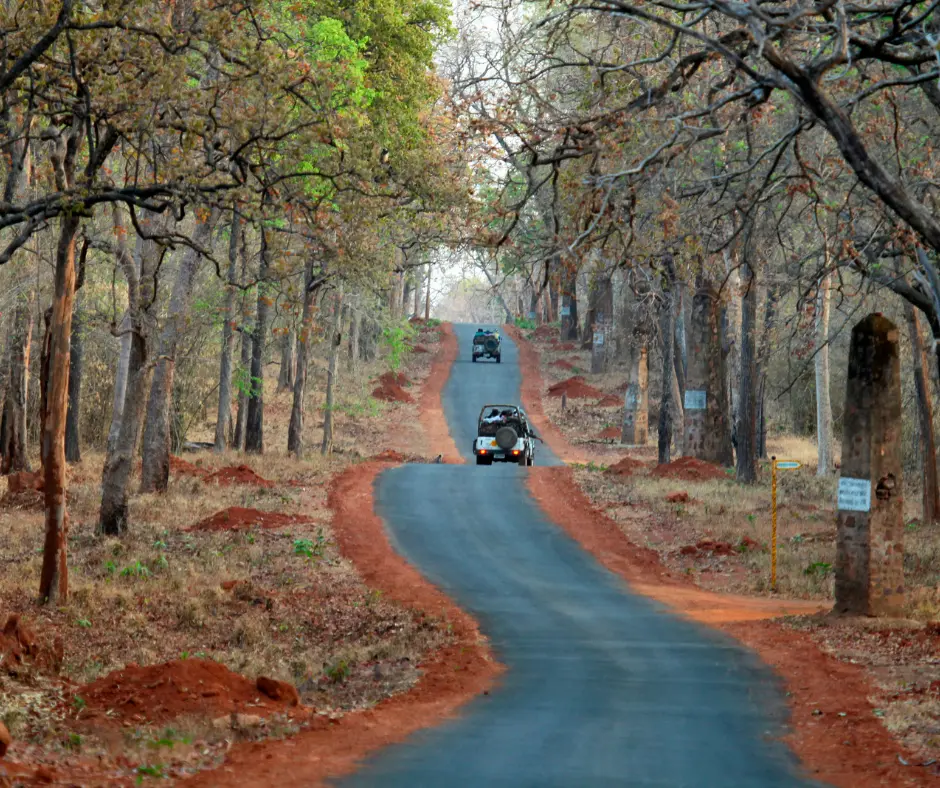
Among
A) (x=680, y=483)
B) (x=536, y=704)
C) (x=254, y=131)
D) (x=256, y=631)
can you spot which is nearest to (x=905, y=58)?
(x=536, y=704)

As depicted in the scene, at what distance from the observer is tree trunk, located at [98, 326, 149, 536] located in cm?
2091

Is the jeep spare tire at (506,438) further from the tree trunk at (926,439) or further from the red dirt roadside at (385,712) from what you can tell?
the red dirt roadside at (385,712)

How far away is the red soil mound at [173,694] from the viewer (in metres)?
10.6

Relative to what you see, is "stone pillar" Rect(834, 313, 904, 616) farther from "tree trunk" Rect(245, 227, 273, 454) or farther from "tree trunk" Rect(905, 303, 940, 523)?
"tree trunk" Rect(245, 227, 273, 454)

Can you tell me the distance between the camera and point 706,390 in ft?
110

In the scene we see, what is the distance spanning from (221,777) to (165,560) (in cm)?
1133

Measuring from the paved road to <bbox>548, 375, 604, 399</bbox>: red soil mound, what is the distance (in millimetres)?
34352

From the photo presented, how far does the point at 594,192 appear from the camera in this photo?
1329 cm

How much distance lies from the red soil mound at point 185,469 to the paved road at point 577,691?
7.00 meters

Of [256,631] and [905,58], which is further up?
[905,58]

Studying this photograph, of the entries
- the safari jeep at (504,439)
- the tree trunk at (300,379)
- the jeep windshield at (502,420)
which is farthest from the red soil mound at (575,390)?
the tree trunk at (300,379)

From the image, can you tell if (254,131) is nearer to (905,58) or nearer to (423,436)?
(905,58)

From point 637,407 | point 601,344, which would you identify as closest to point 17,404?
point 637,407

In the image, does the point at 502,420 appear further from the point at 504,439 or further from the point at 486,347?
the point at 486,347
